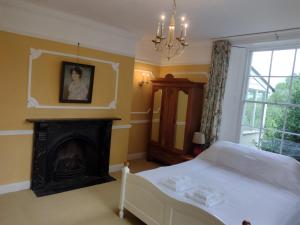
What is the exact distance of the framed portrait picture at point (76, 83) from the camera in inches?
136

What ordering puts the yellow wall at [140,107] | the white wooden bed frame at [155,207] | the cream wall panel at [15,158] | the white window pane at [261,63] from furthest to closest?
the yellow wall at [140,107] → the white window pane at [261,63] → the cream wall panel at [15,158] → the white wooden bed frame at [155,207]

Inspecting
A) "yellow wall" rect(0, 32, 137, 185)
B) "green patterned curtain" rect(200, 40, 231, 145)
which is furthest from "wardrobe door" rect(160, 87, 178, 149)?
"yellow wall" rect(0, 32, 137, 185)

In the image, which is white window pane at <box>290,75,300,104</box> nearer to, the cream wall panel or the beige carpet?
the beige carpet

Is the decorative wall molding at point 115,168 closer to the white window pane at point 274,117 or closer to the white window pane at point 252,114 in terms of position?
the white window pane at point 252,114

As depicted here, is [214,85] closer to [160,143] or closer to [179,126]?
[179,126]

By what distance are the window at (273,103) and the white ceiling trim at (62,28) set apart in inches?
89.3

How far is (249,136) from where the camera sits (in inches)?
160

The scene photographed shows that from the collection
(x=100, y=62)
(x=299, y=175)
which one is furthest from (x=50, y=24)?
(x=299, y=175)

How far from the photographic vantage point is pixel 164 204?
229 centimetres

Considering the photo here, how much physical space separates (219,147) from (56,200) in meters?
2.54

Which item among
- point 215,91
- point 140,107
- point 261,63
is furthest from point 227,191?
point 140,107

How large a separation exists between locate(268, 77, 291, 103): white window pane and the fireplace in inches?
106

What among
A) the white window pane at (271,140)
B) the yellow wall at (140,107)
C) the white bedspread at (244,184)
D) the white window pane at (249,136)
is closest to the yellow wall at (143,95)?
the yellow wall at (140,107)

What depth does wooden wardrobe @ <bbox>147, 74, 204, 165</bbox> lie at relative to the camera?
14.3 feet
